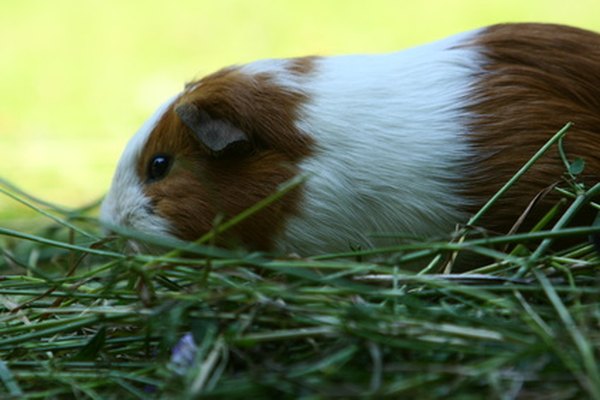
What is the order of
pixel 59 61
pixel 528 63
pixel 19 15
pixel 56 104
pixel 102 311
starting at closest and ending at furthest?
pixel 102 311, pixel 528 63, pixel 56 104, pixel 59 61, pixel 19 15

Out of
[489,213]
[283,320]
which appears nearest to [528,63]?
[489,213]

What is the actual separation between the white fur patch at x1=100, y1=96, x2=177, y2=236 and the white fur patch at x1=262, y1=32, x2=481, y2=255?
36 cm

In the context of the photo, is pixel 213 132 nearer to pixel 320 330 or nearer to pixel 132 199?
pixel 132 199

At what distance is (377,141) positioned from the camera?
240 cm

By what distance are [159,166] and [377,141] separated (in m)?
→ 0.60

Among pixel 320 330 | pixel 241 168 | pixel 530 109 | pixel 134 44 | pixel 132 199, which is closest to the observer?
pixel 320 330

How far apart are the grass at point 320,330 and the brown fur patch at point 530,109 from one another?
12 cm

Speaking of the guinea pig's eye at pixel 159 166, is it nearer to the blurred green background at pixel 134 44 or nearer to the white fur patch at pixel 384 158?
the white fur patch at pixel 384 158

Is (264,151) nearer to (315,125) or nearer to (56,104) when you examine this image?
(315,125)

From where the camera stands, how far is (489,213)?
2.28m

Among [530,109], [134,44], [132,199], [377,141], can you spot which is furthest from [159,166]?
[134,44]

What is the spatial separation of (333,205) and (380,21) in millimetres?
4389

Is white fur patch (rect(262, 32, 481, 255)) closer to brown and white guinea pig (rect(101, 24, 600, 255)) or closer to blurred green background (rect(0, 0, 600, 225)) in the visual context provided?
brown and white guinea pig (rect(101, 24, 600, 255))

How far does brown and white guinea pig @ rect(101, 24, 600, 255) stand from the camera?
231 centimetres
